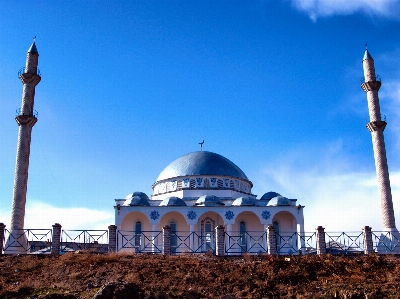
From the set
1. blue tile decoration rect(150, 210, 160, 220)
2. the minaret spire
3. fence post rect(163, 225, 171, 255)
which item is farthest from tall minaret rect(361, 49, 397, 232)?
the minaret spire

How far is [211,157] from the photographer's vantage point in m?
33.8

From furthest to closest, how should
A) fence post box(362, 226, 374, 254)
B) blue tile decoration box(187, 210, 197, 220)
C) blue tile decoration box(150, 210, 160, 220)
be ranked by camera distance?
blue tile decoration box(187, 210, 197, 220) < blue tile decoration box(150, 210, 160, 220) < fence post box(362, 226, 374, 254)

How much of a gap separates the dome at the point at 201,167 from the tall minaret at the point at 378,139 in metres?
9.95

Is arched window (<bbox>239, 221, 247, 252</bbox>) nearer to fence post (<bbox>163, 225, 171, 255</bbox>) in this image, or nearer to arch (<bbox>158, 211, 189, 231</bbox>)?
arch (<bbox>158, 211, 189, 231</bbox>)

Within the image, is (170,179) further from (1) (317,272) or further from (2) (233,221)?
(1) (317,272)

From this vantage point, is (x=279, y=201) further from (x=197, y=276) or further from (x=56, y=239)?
(x=56, y=239)

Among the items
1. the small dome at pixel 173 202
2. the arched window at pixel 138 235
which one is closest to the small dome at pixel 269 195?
the small dome at pixel 173 202

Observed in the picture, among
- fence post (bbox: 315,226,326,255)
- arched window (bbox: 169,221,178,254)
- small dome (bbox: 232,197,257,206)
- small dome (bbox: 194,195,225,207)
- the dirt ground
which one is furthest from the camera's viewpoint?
small dome (bbox: 194,195,225,207)

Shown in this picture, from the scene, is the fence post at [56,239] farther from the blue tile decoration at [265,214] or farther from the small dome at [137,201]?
the blue tile decoration at [265,214]

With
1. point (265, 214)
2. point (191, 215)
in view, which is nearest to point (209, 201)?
point (191, 215)

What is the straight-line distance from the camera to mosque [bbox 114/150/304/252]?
28.4 m

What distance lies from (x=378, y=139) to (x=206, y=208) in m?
10.5

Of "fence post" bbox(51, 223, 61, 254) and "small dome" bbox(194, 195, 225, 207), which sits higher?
"small dome" bbox(194, 195, 225, 207)

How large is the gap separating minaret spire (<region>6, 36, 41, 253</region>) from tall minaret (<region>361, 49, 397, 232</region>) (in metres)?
18.4
